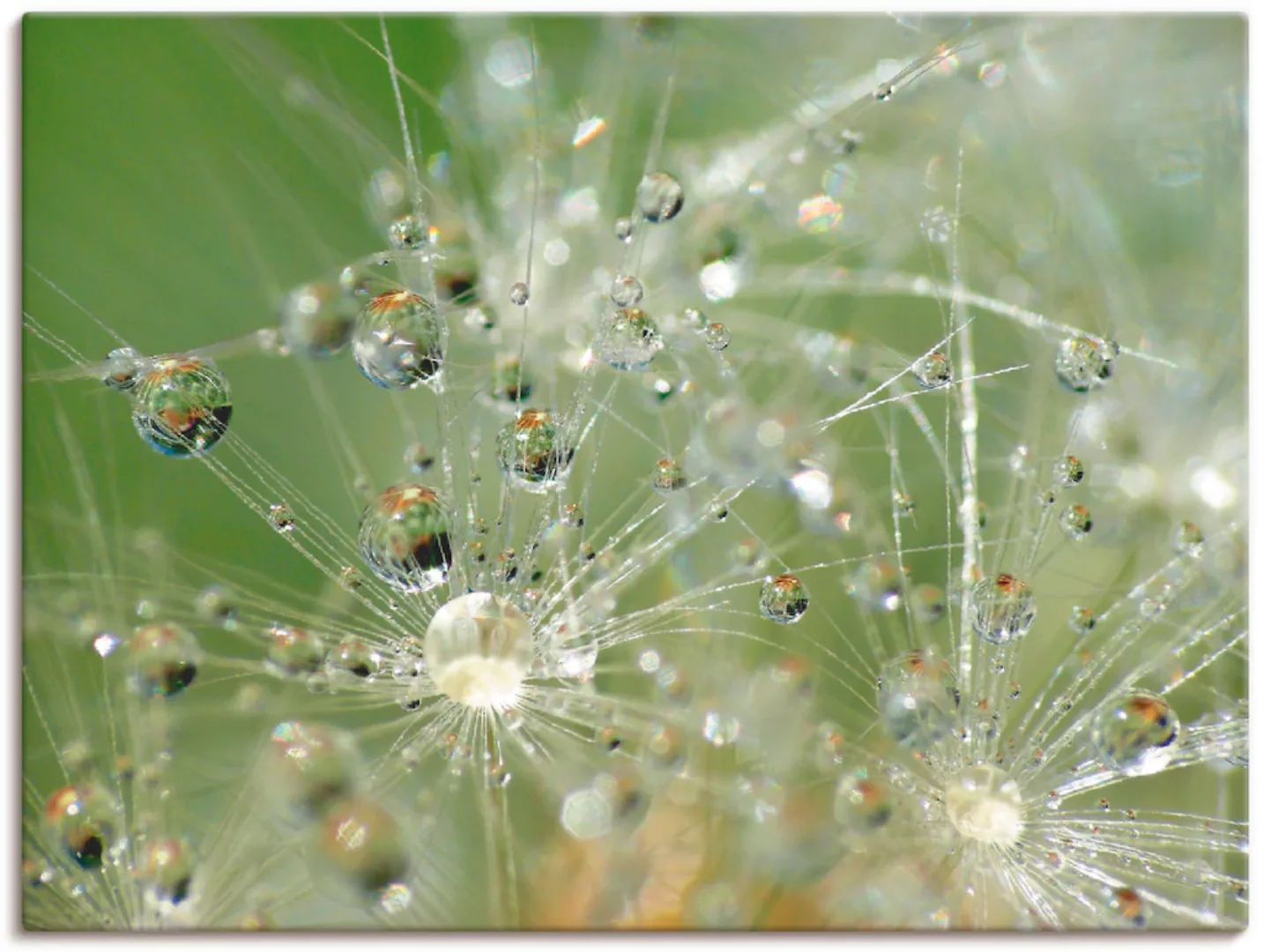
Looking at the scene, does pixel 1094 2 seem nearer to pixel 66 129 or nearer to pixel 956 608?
pixel 956 608

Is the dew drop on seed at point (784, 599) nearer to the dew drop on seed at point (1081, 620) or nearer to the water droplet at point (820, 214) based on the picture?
the dew drop on seed at point (1081, 620)

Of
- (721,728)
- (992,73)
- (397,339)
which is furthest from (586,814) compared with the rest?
(992,73)

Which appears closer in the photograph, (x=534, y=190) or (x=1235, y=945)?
(x=1235, y=945)

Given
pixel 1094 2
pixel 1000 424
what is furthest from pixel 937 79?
pixel 1000 424

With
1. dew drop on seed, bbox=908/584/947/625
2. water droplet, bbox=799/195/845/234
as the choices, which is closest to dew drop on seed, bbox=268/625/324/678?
dew drop on seed, bbox=908/584/947/625

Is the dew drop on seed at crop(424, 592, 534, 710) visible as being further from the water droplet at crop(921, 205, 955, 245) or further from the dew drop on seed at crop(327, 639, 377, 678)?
the water droplet at crop(921, 205, 955, 245)

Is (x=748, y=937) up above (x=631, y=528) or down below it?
below

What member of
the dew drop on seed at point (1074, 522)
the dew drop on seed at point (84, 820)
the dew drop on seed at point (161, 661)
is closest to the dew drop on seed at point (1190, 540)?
the dew drop on seed at point (1074, 522)
